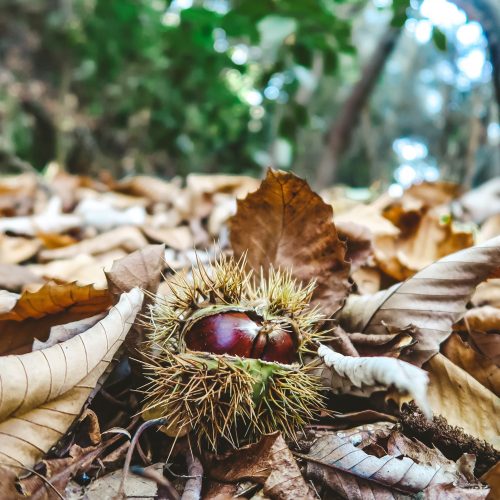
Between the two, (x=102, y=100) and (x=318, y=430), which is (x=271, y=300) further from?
(x=102, y=100)

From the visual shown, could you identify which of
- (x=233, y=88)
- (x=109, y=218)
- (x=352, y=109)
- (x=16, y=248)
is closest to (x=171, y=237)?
(x=109, y=218)

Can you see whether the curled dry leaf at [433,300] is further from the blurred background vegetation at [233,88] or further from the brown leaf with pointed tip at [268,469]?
the blurred background vegetation at [233,88]

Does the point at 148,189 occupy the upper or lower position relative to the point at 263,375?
lower

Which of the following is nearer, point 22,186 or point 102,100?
point 22,186

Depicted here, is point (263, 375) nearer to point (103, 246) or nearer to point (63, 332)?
point (63, 332)

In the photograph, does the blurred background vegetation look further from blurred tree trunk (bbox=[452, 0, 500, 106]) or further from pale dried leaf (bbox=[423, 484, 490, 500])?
pale dried leaf (bbox=[423, 484, 490, 500])

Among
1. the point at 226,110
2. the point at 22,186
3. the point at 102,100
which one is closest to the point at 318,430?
the point at 22,186
